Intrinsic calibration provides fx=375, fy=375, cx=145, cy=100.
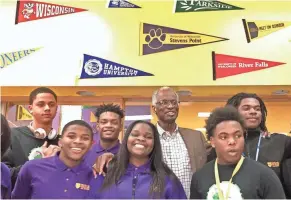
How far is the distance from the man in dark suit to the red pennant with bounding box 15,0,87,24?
213cm

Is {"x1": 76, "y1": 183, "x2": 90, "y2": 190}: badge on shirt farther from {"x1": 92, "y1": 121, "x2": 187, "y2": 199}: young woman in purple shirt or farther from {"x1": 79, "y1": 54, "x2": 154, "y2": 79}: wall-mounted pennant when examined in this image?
{"x1": 79, "y1": 54, "x2": 154, "y2": 79}: wall-mounted pennant

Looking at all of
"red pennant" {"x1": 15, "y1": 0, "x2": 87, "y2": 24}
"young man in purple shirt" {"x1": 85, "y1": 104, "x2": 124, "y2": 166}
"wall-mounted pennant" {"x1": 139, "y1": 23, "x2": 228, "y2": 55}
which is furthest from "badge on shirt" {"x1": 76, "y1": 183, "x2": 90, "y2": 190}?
"red pennant" {"x1": 15, "y1": 0, "x2": 87, "y2": 24}

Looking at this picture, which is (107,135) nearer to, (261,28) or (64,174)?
(64,174)

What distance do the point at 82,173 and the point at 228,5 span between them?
10.1 ft

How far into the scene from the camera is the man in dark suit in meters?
2.99

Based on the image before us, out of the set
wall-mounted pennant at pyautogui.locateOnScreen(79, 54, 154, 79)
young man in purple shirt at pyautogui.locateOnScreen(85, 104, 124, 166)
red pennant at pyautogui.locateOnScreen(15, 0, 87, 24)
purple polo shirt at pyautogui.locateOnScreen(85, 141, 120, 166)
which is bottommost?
purple polo shirt at pyautogui.locateOnScreen(85, 141, 120, 166)

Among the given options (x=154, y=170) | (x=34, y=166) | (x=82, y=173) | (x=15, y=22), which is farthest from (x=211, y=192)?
(x=15, y=22)

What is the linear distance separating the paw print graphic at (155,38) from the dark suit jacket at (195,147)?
1.64 metres

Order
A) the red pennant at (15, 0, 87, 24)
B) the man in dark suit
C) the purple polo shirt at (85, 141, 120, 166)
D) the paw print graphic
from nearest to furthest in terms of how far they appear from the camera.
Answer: the man in dark suit, the purple polo shirt at (85, 141, 120, 166), the paw print graphic, the red pennant at (15, 0, 87, 24)

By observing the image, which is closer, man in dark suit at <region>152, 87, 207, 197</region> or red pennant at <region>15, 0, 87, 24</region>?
man in dark suit at <region>152, 87, 207, 197</region>

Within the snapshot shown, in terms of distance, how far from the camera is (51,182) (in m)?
2.40

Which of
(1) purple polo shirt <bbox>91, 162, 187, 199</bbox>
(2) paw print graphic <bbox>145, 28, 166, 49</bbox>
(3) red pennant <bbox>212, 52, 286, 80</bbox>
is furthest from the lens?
(2) paw print graphic <bbox>145, 28, 166, 49</bbox>

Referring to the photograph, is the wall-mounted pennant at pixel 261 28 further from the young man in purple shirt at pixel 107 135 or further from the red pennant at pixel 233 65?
the young man in purple shirt at pixel 107 135

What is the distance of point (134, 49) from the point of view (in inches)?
180
